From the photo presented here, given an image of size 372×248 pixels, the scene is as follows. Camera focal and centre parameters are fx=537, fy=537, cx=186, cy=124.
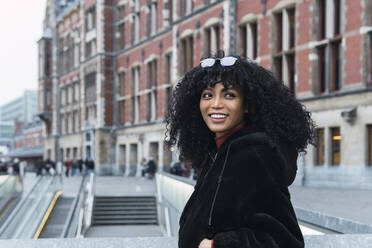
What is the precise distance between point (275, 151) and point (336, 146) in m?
18.0

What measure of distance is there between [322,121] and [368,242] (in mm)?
17465

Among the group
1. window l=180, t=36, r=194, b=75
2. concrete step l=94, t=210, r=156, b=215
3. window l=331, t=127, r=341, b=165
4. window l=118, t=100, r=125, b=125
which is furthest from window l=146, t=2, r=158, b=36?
window l=331, t=127, r=341, b=165

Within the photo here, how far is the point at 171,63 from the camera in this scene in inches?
1265

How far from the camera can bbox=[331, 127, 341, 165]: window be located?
1920 cm

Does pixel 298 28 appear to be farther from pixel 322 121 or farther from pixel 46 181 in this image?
pixel 46 181

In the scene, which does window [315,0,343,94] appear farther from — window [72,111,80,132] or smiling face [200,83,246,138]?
window [72,111,80,132]

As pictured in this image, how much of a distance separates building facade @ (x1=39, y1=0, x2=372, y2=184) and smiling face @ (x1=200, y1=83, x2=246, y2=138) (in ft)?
2.59

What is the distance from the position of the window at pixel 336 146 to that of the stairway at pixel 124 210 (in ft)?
23.4

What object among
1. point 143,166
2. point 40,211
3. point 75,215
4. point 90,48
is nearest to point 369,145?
point 75,215

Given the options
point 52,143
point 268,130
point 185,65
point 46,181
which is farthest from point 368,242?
point 52,143

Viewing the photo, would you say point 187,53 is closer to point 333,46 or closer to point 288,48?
point 288,48

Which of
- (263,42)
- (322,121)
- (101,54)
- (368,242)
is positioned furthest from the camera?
(101,54)

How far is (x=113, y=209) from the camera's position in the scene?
2117cm

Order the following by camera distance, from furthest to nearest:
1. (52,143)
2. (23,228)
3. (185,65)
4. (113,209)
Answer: (52,143) < (185,65) < (113,209) < (23,228)
